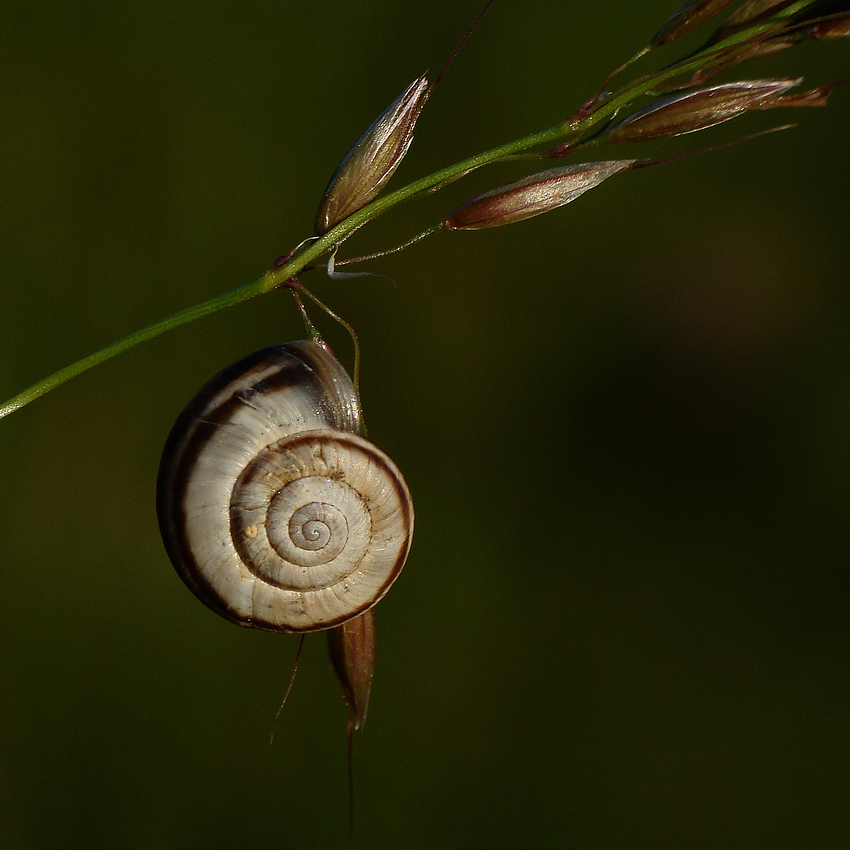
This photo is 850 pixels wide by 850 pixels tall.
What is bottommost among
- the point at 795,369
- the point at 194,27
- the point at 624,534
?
the point at 624,534

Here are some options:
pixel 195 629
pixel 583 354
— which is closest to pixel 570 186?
pixel 583 354

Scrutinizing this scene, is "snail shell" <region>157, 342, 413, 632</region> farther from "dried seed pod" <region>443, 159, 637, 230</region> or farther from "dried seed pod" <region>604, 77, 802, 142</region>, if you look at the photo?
"dried seed pod" <region>604, 77, 802, 142</region>

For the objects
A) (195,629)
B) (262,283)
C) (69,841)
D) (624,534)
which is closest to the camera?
(262,283)

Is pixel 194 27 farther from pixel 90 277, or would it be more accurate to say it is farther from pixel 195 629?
pixel 195 629

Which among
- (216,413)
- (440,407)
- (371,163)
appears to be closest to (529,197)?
(371,163)

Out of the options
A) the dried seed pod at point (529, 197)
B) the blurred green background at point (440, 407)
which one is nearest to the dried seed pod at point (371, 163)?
the dried seed pod at point (529, 197)
